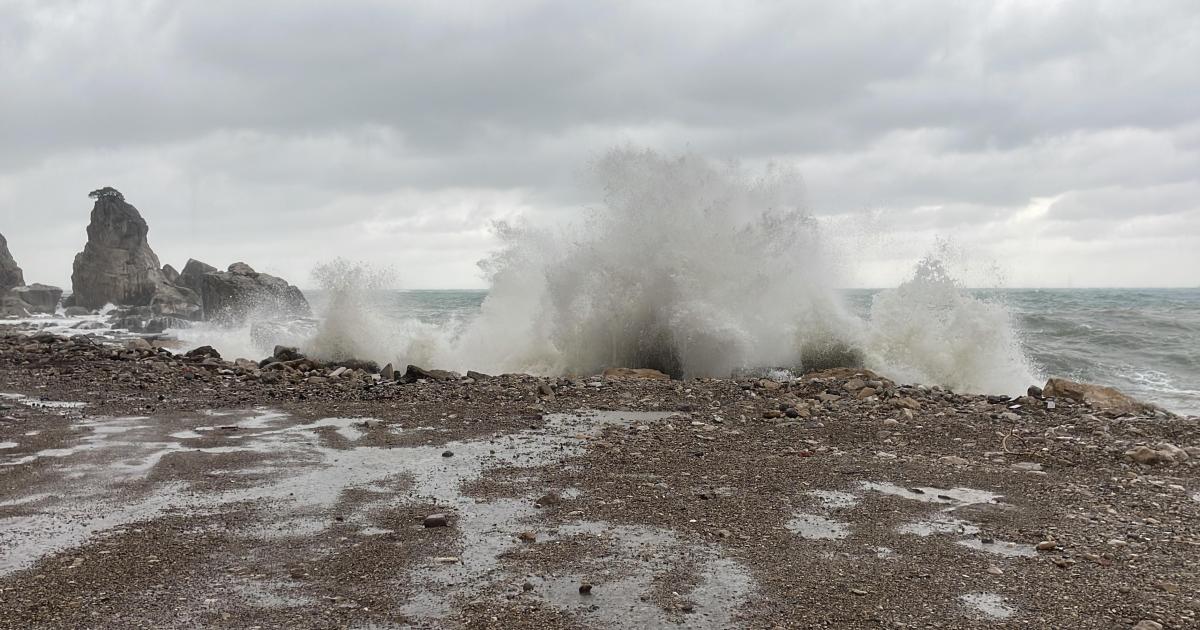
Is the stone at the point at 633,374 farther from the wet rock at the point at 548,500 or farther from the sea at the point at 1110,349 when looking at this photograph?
the wet rock at the point at 548,500

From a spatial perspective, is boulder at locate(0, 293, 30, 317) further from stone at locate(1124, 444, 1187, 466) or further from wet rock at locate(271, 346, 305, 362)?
stone at locate(1124, 444, 1187, 466)

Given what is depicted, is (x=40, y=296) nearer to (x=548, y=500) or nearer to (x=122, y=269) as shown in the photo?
(x=122, y=269)

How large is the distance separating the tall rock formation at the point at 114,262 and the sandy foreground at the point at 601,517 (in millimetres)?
50422

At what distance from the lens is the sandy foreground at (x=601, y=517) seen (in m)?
3.43

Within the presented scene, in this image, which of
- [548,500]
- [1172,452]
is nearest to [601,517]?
[548,500]

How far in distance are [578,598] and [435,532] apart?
1278 mm

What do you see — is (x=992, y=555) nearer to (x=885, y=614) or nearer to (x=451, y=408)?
(x=885, y=614)

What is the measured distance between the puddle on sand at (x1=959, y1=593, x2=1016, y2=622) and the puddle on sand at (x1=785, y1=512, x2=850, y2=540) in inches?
36.3

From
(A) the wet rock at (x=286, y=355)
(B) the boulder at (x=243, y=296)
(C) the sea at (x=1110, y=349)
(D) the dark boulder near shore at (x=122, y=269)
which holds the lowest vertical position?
(C) the sea at (x=1110, y=349)

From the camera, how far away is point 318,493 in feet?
17.7

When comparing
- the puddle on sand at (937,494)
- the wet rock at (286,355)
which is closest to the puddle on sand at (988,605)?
the puddle on sand at (937,494)

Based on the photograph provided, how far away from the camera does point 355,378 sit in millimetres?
11727

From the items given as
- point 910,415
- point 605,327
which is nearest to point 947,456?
point 910,415

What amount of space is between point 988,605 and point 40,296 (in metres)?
64.7
